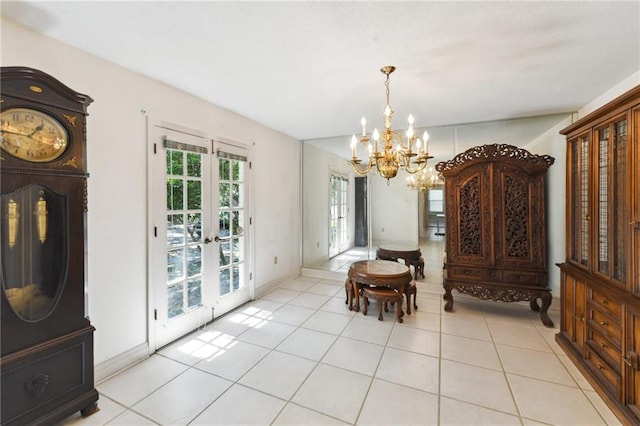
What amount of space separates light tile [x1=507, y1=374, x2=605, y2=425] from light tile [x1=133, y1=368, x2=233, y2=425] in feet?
6.61

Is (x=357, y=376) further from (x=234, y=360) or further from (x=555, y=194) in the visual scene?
(x=555, y=194)

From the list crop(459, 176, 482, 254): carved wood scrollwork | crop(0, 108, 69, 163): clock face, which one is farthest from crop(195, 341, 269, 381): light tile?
crop(459, 176, 482, 254): carved wood scrollwork

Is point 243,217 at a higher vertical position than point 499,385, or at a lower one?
higher

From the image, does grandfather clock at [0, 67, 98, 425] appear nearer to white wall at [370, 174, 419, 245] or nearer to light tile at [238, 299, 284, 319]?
light tile at [238, 299, 284, 319]

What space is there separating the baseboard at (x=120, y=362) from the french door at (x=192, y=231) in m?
0.10

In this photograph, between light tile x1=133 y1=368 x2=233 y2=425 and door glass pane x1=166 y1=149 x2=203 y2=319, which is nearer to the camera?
light tile x1=133 y1=368 x2=233 y2=425

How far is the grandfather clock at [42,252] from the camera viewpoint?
143 cm

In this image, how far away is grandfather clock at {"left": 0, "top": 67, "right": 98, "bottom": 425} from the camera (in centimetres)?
143

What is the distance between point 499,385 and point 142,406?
245 cm

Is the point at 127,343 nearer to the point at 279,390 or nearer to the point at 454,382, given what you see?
the point at 279,390

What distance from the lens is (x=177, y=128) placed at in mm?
2637

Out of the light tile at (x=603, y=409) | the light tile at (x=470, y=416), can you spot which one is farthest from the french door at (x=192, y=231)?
the light tile at (x=603, y=409)

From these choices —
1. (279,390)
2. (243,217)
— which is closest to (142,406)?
(279,390)

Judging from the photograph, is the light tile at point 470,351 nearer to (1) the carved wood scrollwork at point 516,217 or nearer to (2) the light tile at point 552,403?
(2) the light tile at point 552,403
